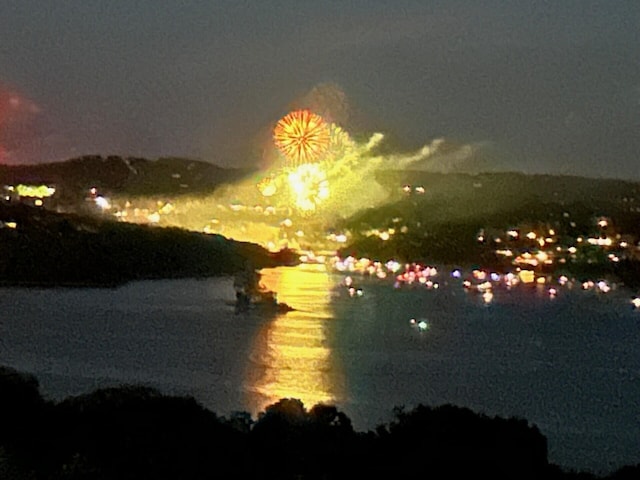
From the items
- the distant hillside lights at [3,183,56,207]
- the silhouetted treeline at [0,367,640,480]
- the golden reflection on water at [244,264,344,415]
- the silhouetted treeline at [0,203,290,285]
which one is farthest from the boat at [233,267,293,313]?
the silhouetted treeline at [0,367,640,480]

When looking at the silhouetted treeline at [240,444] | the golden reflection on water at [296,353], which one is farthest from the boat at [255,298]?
the silhouetted treeline at [240,444]

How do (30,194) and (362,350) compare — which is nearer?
(362,350)

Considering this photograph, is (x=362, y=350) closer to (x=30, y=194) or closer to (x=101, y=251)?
(x=101, y=251)

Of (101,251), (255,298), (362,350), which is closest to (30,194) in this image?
(101,251)

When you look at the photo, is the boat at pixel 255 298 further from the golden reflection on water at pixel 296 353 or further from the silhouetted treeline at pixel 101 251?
the silhouetted treeline at pixel 101 251

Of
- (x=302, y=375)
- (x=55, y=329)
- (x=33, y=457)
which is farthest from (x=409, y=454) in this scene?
(x=55, y=329)

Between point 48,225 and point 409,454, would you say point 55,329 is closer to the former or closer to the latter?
point 48,225
